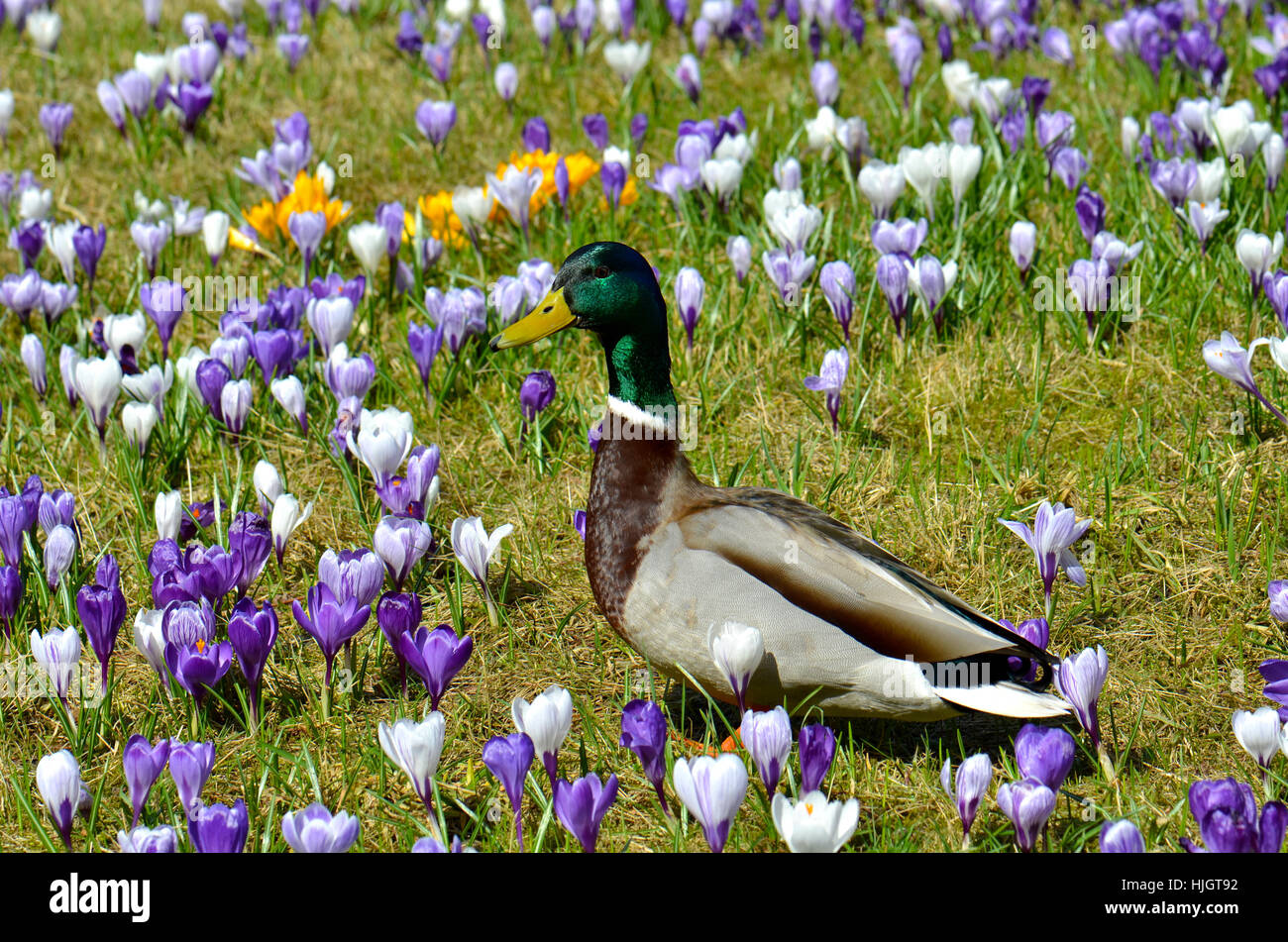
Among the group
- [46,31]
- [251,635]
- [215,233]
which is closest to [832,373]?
[251,635]

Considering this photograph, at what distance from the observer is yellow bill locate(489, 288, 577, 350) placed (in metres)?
3.94

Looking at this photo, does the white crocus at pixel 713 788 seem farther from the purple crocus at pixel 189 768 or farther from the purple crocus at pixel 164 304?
the purple crocus at pixel 164 304

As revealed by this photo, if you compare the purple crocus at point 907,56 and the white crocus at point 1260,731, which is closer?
the white crocus at point 1260,731

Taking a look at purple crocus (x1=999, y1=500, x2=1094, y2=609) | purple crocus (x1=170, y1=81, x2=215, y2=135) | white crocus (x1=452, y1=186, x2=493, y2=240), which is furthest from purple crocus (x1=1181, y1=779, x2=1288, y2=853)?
purple crocus (x1=170, y1=81, x2=215, y2=135)

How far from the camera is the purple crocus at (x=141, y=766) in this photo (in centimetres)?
306

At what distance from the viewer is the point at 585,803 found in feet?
9.53

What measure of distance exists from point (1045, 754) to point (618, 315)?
161 centimetres

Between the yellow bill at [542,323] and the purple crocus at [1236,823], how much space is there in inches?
79.9

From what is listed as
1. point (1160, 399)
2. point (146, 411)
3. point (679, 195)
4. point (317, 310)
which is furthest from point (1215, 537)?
point (146, 411)

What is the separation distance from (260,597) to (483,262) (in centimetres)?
201

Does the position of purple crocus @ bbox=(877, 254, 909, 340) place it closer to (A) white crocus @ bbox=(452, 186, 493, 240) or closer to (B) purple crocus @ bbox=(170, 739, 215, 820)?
(A) white crocus @ bbox=(452, 186, 493, 240)

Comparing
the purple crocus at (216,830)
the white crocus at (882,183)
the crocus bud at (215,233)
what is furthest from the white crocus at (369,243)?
the purple crocus at (216,830)
